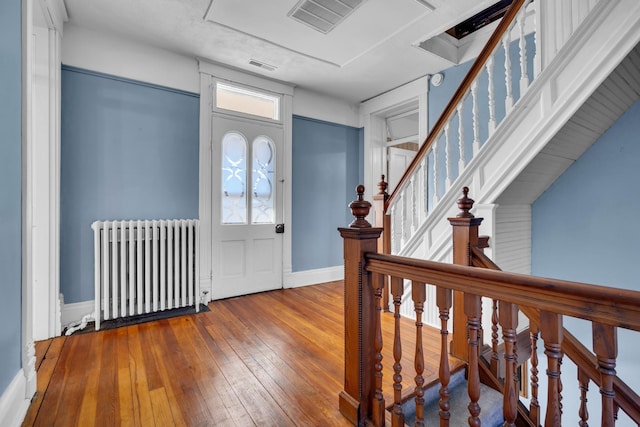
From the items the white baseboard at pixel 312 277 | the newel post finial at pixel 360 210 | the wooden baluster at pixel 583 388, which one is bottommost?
the white baseboard at pixel 312 277

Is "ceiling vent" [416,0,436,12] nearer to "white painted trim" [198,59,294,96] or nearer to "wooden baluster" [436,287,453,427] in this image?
"white painted trim" [198,59,294,96]

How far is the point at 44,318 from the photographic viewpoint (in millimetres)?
2375

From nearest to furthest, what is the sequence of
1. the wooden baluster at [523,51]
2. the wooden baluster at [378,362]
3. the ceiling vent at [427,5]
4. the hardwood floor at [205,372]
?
the wooden baluster at [378,362]
the hardwood floor at [205,372]
the wooden baluster at [523,51]
the ceiling vent at [427,5]

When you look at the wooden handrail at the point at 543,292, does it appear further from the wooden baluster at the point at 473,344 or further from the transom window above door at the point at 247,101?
the transom window above door at the point at 247,101

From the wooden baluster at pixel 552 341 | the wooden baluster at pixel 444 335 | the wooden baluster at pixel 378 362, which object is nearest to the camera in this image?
the wooden baluster at pixel 552 341

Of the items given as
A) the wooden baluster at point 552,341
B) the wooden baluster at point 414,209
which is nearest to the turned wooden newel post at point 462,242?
the wooden baluster at point 414,209

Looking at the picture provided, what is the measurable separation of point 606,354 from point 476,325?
35 centimetres

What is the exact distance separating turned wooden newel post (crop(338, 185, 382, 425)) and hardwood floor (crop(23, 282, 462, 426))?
0.14 metres

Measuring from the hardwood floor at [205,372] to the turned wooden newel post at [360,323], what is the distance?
142 mm

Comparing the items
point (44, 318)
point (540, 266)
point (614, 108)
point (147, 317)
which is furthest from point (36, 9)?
point (540, 266)

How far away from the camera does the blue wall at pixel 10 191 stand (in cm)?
136

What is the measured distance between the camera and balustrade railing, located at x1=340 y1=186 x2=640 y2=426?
81cm

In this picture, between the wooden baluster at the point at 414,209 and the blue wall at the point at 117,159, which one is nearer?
the blue wall at the point at 117,159

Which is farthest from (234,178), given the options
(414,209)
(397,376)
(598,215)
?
(598,215)
